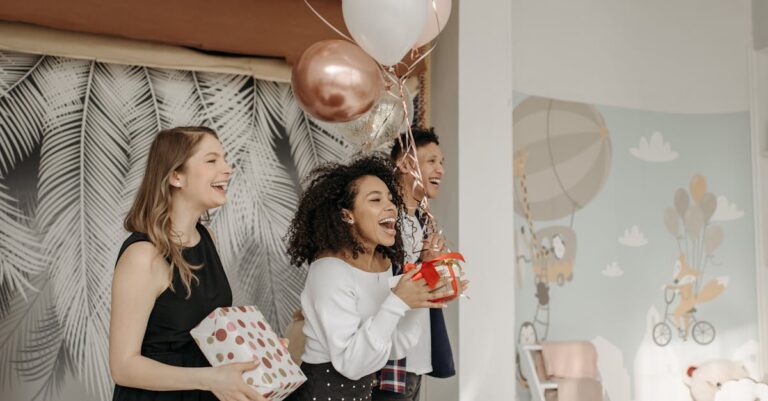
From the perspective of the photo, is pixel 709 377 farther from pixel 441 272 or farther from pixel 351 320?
pixel 351 320

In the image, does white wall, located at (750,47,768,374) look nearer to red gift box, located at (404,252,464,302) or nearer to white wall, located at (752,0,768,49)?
white wall, located at (752,0,768,49)

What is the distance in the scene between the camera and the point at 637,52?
3730mm

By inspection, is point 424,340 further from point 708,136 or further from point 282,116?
point 708,136

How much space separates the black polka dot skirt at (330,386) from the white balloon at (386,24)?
92cm

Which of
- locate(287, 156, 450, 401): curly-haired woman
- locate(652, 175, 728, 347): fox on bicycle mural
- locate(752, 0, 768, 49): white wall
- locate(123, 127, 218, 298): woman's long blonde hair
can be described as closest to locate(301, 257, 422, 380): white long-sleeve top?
locate(287, 156, 450, 401): curly-haired woman

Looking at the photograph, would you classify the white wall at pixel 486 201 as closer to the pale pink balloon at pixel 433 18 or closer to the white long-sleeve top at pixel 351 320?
the pale pink balloon at pixel 433 18

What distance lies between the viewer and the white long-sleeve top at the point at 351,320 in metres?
1.71

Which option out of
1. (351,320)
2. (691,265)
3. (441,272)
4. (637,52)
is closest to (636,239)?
(691,265)

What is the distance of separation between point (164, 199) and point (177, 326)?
0.33 m

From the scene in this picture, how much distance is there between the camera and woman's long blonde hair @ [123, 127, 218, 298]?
1.64 m

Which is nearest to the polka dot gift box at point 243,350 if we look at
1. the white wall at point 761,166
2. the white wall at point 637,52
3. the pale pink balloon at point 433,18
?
the pale pink balloon at point 433,18

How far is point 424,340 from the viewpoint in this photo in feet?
7.05

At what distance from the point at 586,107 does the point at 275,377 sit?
255 cm

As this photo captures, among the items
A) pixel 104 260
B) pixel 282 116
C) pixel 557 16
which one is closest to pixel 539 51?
pixel 557 16
